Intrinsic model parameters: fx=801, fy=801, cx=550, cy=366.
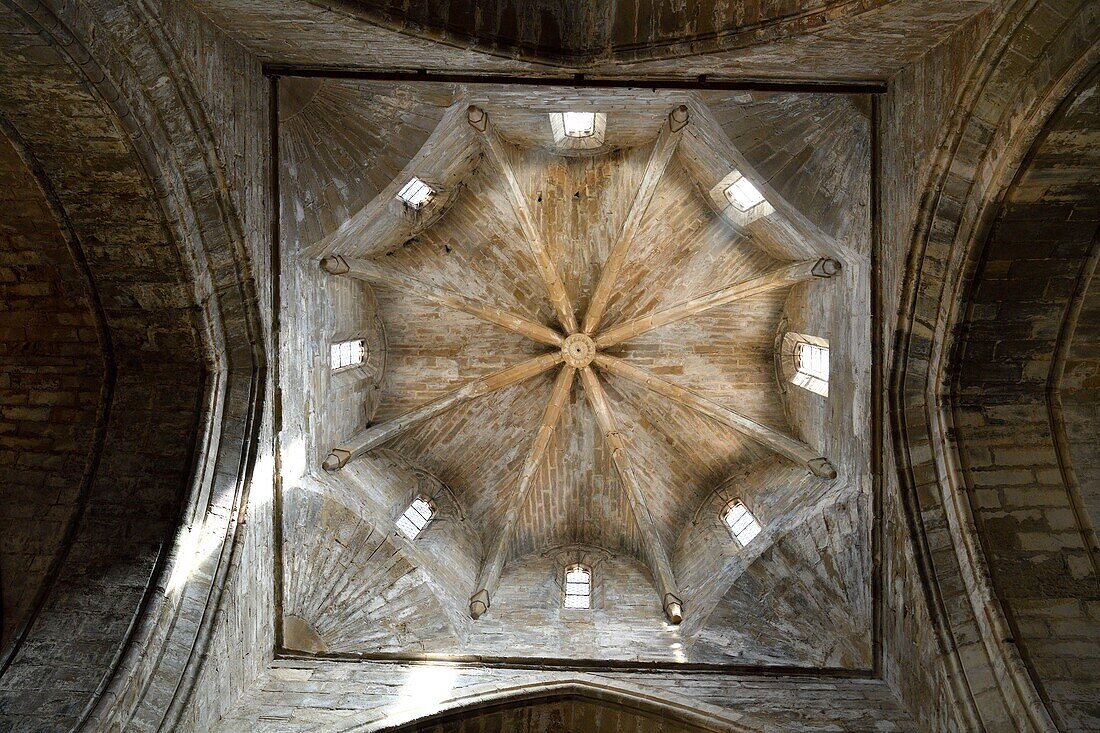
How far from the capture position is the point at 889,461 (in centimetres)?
828

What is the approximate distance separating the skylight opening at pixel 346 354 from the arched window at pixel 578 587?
443cm

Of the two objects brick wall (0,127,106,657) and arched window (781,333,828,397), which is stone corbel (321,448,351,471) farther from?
arched window (781,333,828,397)

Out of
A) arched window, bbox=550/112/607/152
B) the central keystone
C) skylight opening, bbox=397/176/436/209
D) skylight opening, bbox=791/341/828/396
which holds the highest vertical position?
arched window, bbox=550/112/607/152

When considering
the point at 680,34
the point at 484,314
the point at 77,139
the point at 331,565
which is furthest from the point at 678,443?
the point at 77,139

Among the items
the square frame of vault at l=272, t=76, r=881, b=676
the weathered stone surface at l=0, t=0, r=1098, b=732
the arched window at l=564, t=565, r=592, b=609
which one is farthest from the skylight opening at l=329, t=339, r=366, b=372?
the arched window at l=564, t=565, r=592, b=609

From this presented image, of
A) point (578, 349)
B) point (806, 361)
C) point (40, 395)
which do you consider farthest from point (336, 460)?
point (806, 361)

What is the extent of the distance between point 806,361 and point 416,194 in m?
6.08

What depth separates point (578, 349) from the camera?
1348 centimetres

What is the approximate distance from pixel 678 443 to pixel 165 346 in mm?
8117

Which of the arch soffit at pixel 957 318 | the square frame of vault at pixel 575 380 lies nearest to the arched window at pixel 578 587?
the square frame of vault at pixel 575 380

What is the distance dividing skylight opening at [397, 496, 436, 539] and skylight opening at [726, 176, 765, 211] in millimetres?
6390

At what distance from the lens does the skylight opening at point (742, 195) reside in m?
10.9

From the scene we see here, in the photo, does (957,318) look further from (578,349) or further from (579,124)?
(578,349)

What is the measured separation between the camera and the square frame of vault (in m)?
8.81
